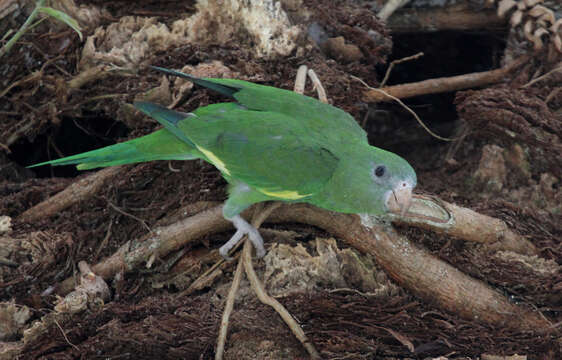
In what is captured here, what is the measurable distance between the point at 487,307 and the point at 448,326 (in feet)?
0.71

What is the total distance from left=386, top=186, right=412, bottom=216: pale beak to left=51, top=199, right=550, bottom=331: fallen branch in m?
0.15

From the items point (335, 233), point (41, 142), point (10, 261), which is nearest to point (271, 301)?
point (335, 233)

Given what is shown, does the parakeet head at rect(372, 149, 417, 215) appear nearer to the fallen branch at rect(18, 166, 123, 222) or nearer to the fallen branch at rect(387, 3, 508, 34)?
the fallen branch at rect(18, 166, 123, 222)

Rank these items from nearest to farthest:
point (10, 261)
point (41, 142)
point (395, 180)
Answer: point (395, 180) < point (10, 261) < point (41, 142)

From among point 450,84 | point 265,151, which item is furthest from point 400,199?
point 450,84

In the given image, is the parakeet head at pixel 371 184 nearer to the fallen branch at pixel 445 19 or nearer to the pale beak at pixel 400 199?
the pale beak at pixel 400 199

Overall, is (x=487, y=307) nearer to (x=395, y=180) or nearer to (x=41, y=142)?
(x=395, y=180)

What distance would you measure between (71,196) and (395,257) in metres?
1.53

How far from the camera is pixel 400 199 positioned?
219 cm

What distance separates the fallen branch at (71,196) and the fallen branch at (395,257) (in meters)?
0.35

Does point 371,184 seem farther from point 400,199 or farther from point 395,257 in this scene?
point 395,257

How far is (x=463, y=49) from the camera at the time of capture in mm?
3561

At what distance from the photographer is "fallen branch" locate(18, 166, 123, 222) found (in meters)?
2.62

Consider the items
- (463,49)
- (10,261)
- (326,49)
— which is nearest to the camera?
(10,261)
